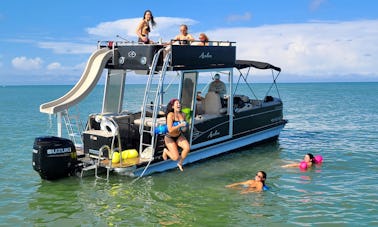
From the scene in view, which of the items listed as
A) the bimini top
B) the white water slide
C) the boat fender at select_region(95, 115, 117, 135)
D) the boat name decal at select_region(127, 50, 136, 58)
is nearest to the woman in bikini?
the boat fender at select_region(95, 115, 117, 135)

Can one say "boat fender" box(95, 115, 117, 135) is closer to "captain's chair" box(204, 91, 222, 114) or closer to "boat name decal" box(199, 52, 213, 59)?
"boat name decal" box(199, 52, 213, 59)

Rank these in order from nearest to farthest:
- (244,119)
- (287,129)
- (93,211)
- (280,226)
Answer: (280,226)
(93,211)
(244,119)
(287,129)

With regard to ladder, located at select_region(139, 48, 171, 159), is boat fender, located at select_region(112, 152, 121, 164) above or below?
below

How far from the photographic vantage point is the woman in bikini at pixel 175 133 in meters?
10.2

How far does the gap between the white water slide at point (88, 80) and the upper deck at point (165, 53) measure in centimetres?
33

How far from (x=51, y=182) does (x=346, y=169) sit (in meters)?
8.58

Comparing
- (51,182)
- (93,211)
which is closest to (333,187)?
(93,211)

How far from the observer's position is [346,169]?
12.8 meters

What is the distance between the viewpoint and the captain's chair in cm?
1353

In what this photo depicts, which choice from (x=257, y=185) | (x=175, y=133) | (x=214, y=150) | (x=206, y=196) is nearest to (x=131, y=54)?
(x=175, y=133)

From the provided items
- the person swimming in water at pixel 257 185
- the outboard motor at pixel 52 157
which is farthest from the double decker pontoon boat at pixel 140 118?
the person swimming in water at pixel 257 185

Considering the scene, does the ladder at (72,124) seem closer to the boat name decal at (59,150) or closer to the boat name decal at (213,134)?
the boat name decal at (59,150)

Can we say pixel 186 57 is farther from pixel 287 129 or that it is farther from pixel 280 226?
pixel 287 129

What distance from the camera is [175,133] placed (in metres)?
10.5
